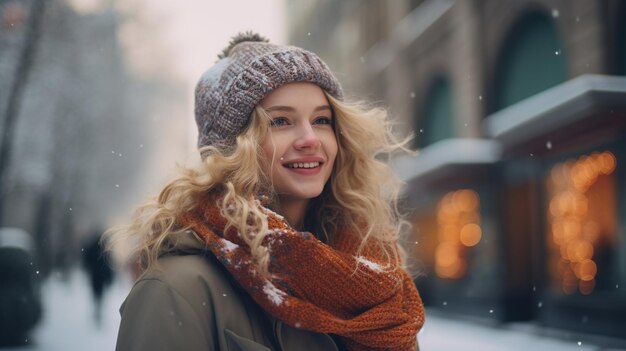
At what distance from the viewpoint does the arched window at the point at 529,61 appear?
11.0 m

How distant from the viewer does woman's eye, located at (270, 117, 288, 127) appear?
7.54 feet

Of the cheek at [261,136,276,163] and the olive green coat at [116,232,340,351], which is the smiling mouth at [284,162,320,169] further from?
the olive green coat at [116,232,340,351]

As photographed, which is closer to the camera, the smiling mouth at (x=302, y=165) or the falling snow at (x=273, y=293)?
the falling snow at (x=273, y=293)

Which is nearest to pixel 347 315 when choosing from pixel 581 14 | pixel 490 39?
pixel 581 14

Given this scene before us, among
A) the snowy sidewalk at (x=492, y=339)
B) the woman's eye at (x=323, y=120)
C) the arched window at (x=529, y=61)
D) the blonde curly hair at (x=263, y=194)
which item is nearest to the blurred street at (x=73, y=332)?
the snowy sidewalk at (x=492, y=339)

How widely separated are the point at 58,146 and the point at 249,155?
2090 cm

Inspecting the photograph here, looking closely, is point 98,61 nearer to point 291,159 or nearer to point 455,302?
point 455,302

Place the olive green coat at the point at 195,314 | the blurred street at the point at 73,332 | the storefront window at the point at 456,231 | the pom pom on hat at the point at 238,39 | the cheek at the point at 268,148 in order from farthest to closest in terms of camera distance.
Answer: the storefront window at the point at 456,231, the blurred street at the point at 73,332, the pom pom on hat at the point at 238,39, the cheek at the point at 268,148, the olive green coat at the point at 195,314

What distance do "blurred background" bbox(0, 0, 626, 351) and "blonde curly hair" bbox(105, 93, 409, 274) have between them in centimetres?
22

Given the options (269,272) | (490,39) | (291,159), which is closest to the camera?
(269,272)

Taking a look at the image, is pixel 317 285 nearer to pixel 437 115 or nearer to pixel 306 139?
pixel 306 139

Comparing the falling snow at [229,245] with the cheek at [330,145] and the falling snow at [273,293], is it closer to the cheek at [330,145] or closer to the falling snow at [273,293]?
the falling snow at [273,293]

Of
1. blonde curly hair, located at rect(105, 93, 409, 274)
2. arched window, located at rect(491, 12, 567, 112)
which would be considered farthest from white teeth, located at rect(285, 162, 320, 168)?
arched window, located at rect(491, 12, 567, 112)

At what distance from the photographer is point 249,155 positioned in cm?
219
